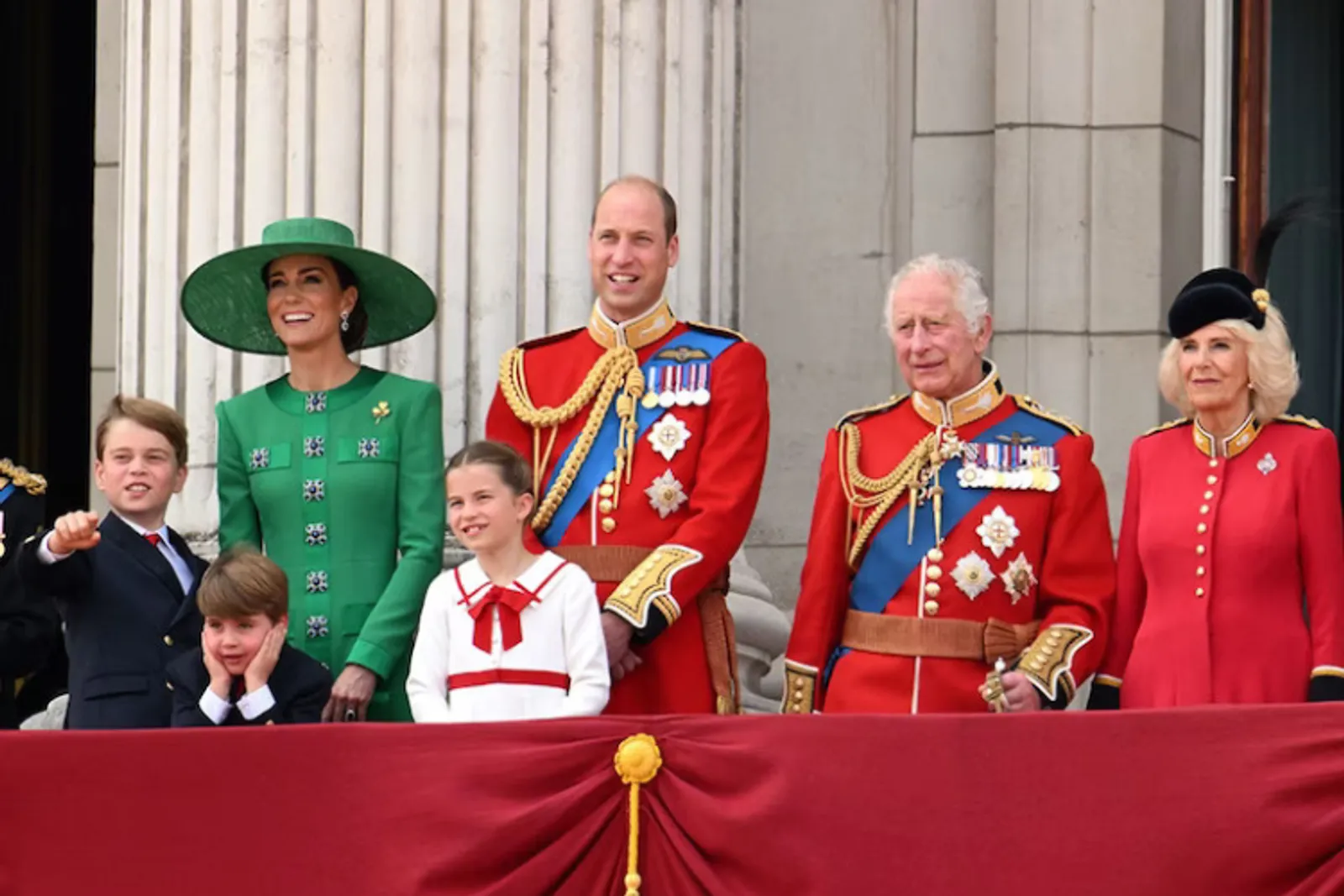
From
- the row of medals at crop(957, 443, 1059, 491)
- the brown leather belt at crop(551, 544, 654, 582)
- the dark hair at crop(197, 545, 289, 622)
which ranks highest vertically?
the row of medals at crop(957, 443, 1059, 491)

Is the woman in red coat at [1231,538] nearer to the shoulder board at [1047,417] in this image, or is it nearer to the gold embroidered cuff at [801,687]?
the shoulder board at [1047,417]

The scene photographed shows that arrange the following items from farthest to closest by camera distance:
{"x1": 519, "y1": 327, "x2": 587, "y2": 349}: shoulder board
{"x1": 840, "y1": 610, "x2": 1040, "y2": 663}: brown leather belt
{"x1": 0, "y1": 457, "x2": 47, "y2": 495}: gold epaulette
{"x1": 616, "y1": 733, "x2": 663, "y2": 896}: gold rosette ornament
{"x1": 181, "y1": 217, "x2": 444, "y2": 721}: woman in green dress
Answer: {"x1": 0, "y1": 457, "x2": 47, "y2": 495}: gold epaulette → {"x1": 519, "y1": 327, "x2": 587, "y2": 349}: shoulder board → {"x1": 181, "y1": 217, "x2": 444, "y2": 721}: woman in green dress → {"x1": 840, "y1": 610, "x2": 1040, "y2": 663}: brown leather belt → {"x1": 616, "y1": 733, "x2": 663, "y2": 896}: gold rosette ornament

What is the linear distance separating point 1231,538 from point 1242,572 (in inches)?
2.8

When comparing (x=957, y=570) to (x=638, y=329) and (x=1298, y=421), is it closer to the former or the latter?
(x=1298, y=421)

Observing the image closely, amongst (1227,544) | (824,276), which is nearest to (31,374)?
(824,276)

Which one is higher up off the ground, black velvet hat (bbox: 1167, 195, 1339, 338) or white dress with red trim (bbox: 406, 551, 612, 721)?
black velvet hat (bbox: 1167, 195, 1339, 338)

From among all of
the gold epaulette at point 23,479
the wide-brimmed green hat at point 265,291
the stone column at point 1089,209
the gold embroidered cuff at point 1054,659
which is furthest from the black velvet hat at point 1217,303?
the gold epaulette at point 23,479

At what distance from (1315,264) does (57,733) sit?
4778 millimetres

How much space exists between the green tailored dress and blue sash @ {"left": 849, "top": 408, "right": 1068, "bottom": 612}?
0.90 m

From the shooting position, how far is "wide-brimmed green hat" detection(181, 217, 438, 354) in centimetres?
669

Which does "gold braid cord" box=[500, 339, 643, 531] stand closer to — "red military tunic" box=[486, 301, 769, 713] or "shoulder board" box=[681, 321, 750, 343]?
"red military tunic" box=[486, 301, 769, 713]

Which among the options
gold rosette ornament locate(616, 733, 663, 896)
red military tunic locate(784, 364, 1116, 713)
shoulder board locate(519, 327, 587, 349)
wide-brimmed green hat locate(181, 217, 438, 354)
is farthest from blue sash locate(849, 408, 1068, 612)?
wide-brimmed green hat locate(181, 217, 438, 354)

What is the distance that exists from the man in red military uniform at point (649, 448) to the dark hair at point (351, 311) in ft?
1.36

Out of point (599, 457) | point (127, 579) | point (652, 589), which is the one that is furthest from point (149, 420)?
point (652, 589)
